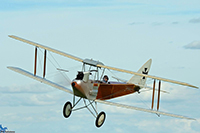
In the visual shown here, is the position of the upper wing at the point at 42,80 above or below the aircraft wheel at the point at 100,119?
above

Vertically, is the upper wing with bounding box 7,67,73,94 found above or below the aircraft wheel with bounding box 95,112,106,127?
above

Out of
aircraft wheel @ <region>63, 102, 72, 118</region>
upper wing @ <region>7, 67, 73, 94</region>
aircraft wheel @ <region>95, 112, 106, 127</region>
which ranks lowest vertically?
aircraft wheel @ <region>95, 112, 106, 127</region>

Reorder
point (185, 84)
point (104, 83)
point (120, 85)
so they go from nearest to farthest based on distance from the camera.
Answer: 1. point (185, 84)
2. point (104, 83)
3. point (120, 85)

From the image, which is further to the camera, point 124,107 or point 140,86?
point 140,86

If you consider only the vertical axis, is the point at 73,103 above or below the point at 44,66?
below

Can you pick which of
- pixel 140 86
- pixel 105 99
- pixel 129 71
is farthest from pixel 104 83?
pixel 140 86

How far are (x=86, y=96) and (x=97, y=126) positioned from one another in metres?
1.41

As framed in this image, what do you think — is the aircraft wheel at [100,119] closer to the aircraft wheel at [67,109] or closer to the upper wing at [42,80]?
the aircraft wheel at [67,109]

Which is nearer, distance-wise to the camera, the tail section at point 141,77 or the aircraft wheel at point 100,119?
the aircraft wheel at point 100,119

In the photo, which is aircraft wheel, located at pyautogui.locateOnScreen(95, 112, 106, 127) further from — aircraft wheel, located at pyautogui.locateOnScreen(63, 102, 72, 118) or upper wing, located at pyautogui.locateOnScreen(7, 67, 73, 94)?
upper wing, located at pyautogui.locateOnScreen(7, 67, 73, 94)

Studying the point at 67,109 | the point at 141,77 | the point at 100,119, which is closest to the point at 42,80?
the point at 67,109

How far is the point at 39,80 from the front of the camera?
19.9m

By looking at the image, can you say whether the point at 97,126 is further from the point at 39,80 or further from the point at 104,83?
the point at 39,80

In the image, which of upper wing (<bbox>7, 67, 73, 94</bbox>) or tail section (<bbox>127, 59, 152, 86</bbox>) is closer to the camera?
upper wing (<bbox>7, 67, 73, 94</bbox>)
